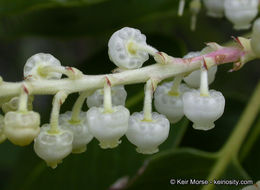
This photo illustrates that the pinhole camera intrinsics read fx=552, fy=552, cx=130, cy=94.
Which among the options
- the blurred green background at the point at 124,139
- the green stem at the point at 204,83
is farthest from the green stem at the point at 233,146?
the green stem at the point at 204,83

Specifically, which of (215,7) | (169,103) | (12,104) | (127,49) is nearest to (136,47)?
(127,49)

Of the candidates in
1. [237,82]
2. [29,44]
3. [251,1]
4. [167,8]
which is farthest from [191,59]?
[29,44]

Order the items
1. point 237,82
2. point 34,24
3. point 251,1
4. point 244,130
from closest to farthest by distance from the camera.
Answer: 1. point 251,1
2. point 244,130
3. point 34,24
4. point 237,82

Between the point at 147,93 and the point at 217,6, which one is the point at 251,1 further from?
the point at 147,93

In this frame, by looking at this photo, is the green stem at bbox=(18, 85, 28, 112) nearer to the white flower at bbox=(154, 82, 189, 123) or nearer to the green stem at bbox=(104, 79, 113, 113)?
the green stem at bbox=(104, 79, 113, 113)

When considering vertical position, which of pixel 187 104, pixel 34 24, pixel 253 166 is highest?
pixel 187 104

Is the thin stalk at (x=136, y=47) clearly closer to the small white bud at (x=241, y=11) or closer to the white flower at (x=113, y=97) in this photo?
the white flower at (x=113, y=97)

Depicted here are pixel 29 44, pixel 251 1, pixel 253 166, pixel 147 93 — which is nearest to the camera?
pixel 147 93
